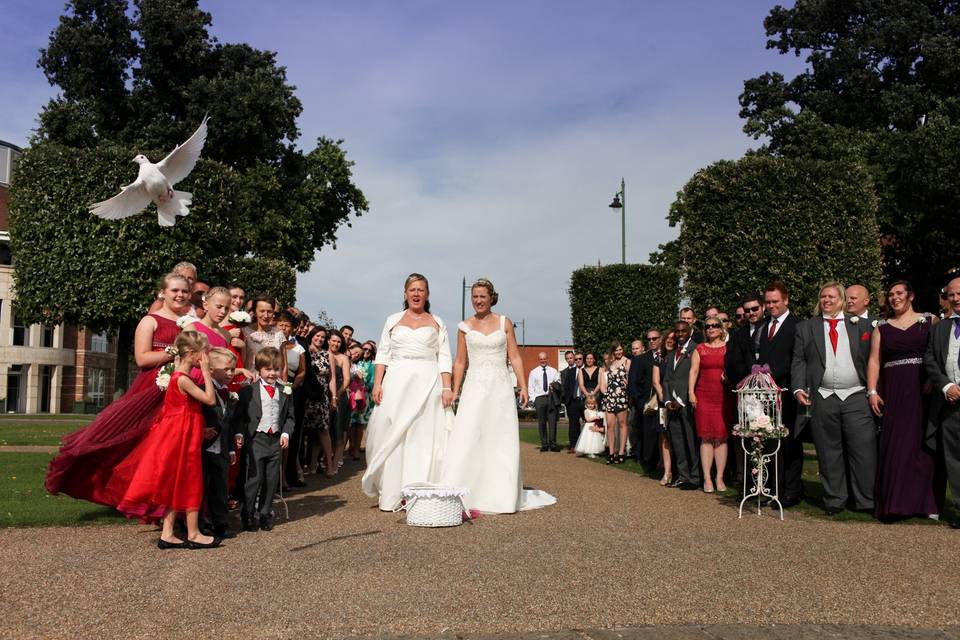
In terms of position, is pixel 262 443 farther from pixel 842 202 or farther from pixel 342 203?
pixel 342 203

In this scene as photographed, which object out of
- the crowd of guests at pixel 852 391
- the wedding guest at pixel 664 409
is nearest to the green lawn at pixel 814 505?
the crowd of guests at pixel 852 391

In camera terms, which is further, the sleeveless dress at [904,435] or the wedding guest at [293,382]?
the wedding guest at [293,382]

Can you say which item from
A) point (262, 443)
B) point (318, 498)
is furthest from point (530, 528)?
point (318, 498)

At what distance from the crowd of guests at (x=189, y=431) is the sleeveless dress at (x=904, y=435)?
577 centimetres

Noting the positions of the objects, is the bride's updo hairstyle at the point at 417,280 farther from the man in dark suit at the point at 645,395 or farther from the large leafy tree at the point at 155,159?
the large leafy tree at the point at 155,159

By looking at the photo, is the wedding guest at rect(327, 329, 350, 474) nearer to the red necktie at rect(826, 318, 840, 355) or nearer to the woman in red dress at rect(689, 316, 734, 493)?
the woman in red dress at rect(689, 316, 734, 493)

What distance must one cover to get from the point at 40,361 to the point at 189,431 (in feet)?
174

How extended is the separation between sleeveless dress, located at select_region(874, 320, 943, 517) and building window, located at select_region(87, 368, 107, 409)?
2255 inches

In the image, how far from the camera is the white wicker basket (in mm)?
7090

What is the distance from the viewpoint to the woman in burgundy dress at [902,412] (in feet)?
25.5

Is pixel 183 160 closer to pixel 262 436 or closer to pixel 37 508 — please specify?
pixel 37 508

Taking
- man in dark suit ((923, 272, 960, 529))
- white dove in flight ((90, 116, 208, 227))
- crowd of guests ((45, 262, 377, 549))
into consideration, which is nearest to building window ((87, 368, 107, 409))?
white dove in flight ((90, 116, 208, 227))

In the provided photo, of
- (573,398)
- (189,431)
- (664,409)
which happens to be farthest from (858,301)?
(573,398)

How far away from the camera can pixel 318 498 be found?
926 cm
